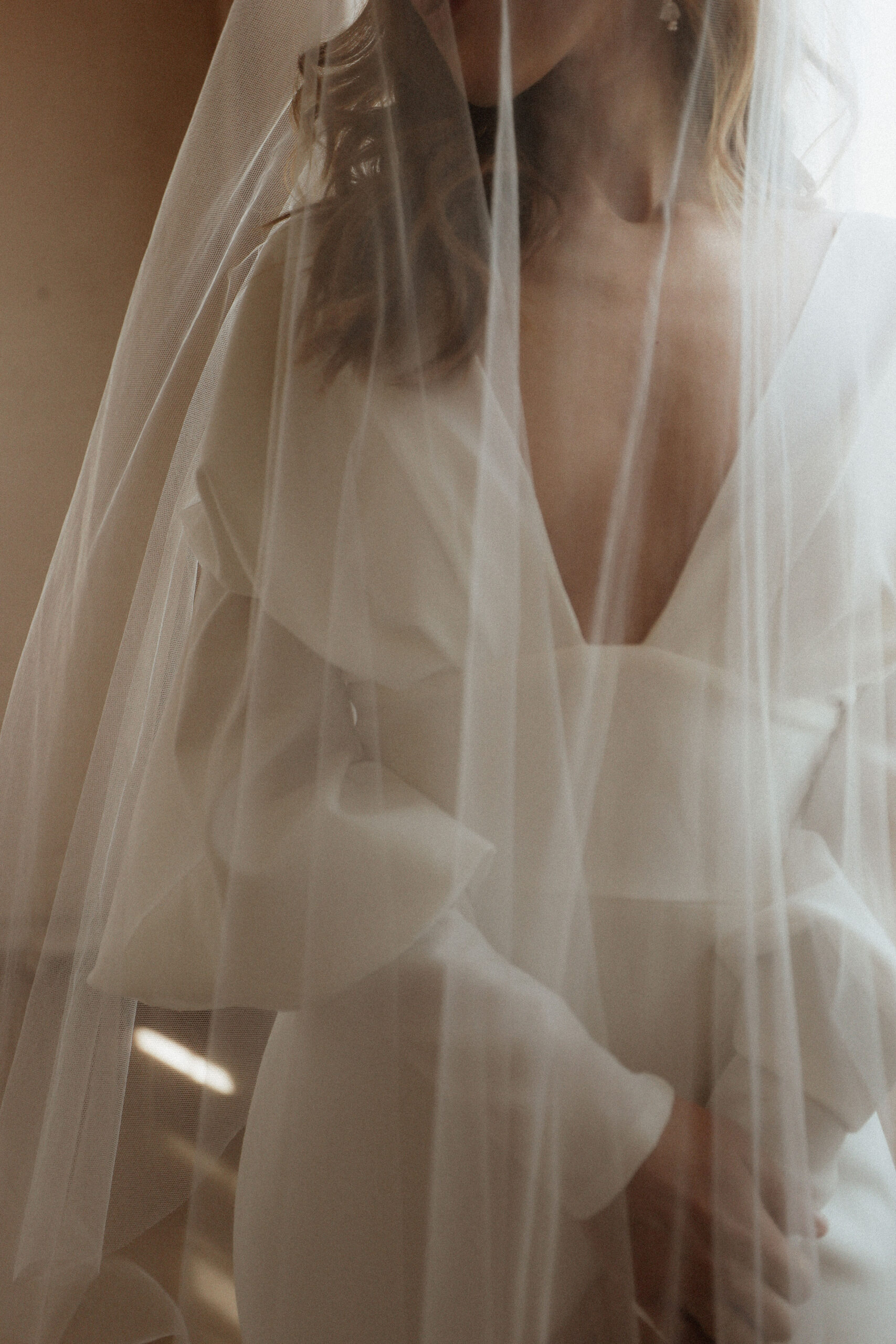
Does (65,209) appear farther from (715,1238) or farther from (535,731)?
(715,1238)

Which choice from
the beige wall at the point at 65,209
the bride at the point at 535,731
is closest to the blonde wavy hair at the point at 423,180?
the bride at the point at 535,731

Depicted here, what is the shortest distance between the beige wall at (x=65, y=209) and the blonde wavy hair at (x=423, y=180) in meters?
1.76

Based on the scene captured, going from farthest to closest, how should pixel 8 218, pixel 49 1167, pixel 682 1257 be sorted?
pixel 8 218, pixel 49 1167, pixel 682 1257

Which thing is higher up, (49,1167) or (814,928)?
(814,928)

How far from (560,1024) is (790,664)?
21 cm

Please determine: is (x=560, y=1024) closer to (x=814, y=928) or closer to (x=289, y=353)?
(x=814, y=928)

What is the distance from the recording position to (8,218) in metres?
2.14

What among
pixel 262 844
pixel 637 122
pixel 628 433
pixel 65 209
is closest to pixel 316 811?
pixel 262 844

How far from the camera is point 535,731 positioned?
53 cm

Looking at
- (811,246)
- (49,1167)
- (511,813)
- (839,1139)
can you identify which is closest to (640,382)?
(811,246)

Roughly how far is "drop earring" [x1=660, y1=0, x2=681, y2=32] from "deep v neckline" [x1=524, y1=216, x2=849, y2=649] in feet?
0.43

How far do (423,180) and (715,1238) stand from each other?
0.53m

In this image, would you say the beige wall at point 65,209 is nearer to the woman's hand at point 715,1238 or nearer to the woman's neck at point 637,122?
the woman's neck at point 637,122

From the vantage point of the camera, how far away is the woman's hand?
471 mm
